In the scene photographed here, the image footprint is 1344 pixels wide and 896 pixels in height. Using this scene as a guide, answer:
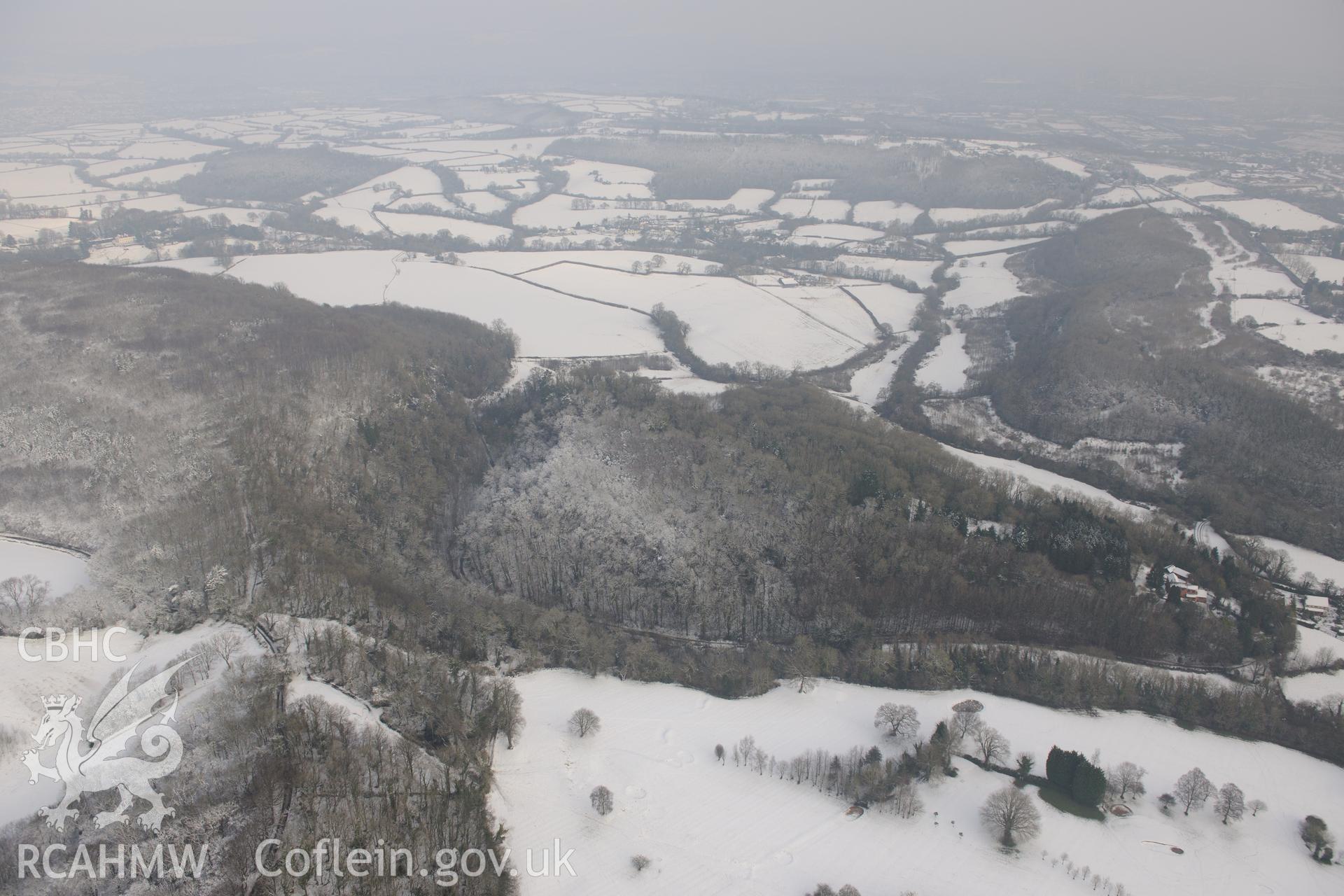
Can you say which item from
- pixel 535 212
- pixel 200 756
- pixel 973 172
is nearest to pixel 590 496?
pixel 200 756

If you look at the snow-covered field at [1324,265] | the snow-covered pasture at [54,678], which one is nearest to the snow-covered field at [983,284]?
the snow-covered field at [1324,265]

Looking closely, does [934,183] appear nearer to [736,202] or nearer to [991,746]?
[736,202]

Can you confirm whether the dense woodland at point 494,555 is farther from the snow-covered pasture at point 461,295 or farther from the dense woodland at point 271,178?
the dense woodland at point 271,178

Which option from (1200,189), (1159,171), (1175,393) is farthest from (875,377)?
(1159,171)

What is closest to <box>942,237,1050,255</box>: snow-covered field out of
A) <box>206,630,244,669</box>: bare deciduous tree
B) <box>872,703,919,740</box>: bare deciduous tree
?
<box>872,703,919,740</box>: bare deciduous tree

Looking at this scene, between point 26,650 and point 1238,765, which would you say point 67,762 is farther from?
point 1238,765
